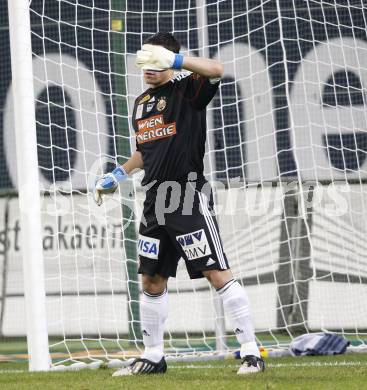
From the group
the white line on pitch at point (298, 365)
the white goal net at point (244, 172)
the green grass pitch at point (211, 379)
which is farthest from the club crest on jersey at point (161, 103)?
the white goal net at point (244, 172)

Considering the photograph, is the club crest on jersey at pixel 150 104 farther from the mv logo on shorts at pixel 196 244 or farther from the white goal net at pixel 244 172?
the white goal net at pixel 244 172

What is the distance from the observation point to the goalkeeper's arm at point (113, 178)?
5.69m

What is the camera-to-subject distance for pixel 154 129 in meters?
5.59

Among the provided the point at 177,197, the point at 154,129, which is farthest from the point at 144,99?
the point at 177,197

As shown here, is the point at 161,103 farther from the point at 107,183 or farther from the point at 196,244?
the point at 196,244

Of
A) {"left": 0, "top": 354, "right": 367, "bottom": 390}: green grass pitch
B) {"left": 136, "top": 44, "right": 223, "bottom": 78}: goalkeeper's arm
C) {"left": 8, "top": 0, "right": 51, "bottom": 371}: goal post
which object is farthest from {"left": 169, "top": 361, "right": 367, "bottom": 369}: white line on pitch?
{"left": 136, "top": 44, "right": 223, "bottom": 78}: goalkeeper's arm

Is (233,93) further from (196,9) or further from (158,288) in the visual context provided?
(158,288)

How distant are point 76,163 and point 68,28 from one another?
63.1 inches

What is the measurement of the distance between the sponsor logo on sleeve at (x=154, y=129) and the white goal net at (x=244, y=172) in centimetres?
270

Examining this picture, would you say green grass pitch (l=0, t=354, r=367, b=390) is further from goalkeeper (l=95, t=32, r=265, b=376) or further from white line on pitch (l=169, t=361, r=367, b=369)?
goalkeeper (l=95, t=32, r=265, b=376)

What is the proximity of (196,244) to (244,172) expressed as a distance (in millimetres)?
3394

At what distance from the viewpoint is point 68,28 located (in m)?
8.30

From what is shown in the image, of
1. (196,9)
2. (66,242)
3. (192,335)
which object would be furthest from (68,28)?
(192,335)

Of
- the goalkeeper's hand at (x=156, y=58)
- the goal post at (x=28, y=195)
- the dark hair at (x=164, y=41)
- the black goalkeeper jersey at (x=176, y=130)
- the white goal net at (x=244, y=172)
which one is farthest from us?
the white goal net at (x=244, y=172)
